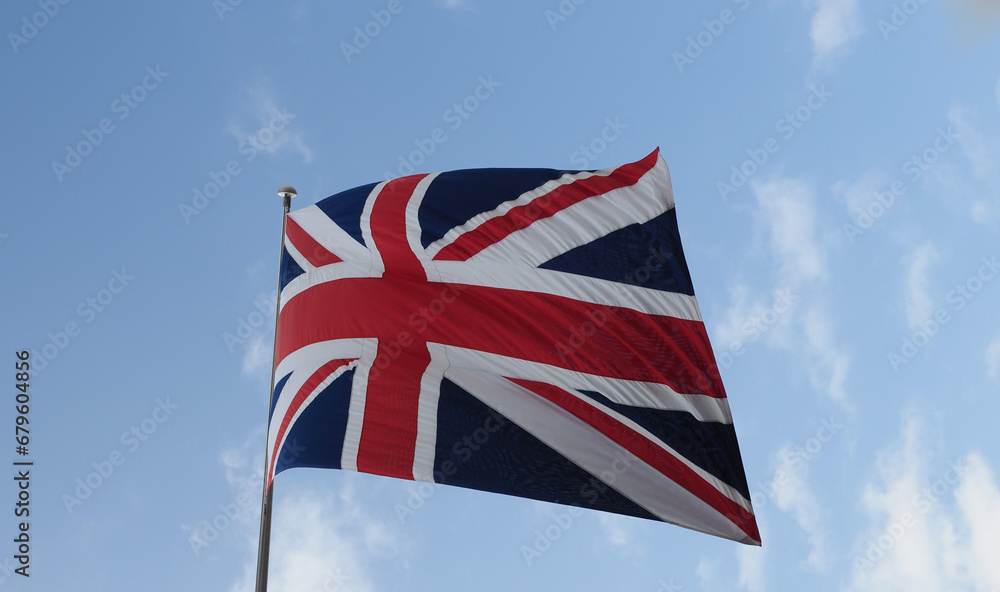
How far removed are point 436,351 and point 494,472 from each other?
1292 millimetres

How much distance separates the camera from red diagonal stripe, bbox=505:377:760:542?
7.75 m

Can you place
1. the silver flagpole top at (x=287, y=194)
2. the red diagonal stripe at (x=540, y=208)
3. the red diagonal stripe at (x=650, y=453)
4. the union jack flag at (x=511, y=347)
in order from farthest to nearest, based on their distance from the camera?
the silver flagpole top at (x=287, y=194)
the red diagonal stripe at (x=540, y=208)
the red diagonal stripe at (x=650, y=453)
the union jack flag at (x=511, y=347)

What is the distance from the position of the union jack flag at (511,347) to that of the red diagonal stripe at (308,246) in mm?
23

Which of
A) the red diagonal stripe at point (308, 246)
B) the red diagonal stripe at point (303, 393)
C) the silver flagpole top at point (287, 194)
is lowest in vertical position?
the red diagonal stripe at point (303, 393)

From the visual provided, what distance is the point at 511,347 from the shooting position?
8.16 m

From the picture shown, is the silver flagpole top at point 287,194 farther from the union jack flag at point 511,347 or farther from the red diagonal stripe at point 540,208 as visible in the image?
the red diagonal stripe at point 540,208

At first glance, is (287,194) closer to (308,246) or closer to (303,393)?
(308,246)

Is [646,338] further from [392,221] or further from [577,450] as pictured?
[392,221]

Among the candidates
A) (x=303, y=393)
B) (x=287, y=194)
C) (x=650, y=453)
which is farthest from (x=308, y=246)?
(x=650, y=453)

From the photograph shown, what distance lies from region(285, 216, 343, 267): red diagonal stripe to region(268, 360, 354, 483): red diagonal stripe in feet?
3.96

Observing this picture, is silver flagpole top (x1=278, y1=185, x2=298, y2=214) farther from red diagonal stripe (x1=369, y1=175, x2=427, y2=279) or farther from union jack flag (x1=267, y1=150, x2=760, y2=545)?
red diagonal stripe (x1=369, y1=175, x2=427, y2=279)

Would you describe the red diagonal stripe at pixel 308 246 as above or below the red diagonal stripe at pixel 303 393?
above

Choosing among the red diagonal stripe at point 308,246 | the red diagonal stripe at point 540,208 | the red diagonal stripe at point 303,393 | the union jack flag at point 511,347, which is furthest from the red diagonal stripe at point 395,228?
the red diagonal stripe at point 303,393

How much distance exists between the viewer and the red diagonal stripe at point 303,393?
7.80m
